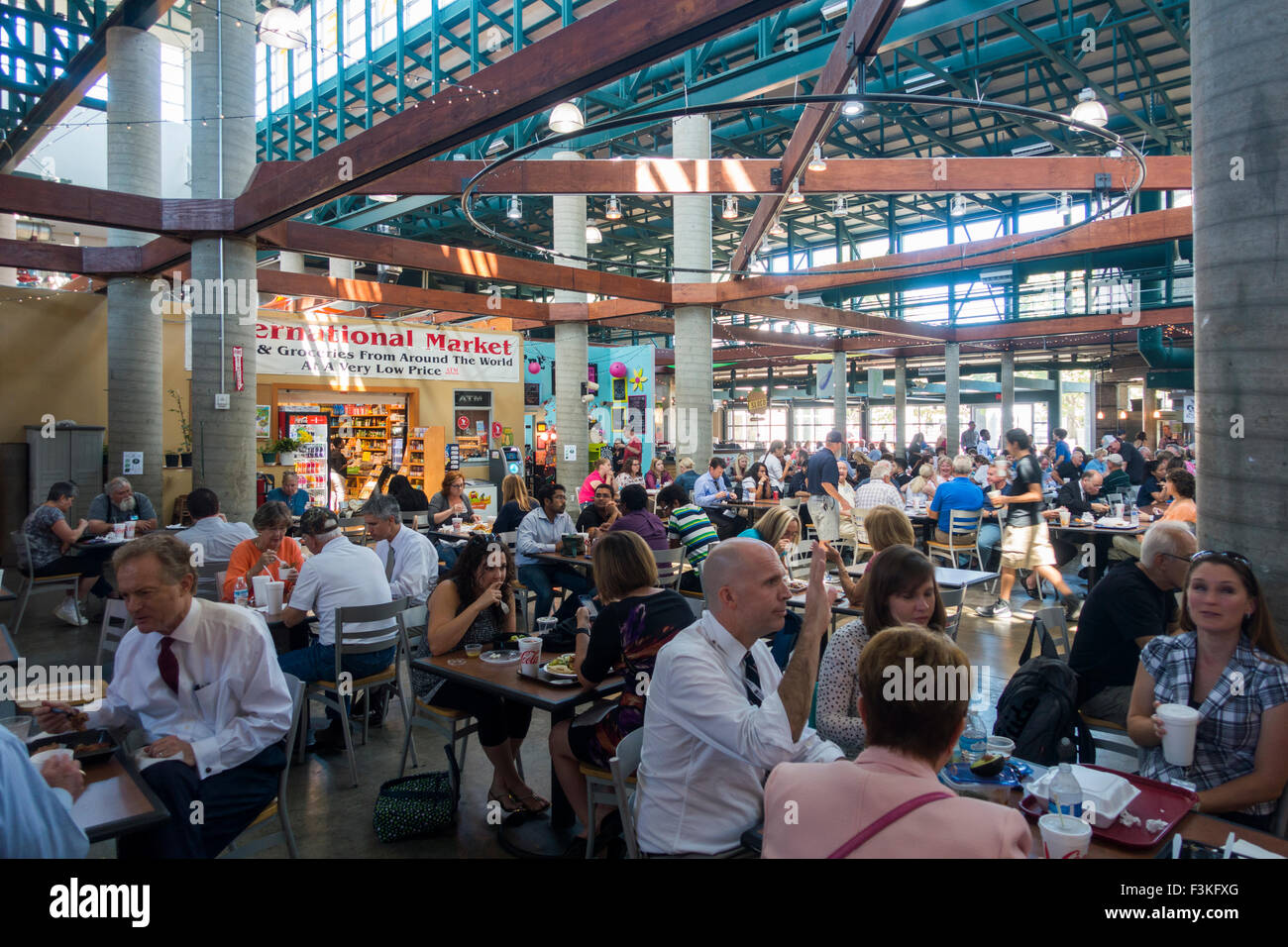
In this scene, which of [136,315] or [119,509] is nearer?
[119,509]

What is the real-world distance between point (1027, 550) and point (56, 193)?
9876 millimetres

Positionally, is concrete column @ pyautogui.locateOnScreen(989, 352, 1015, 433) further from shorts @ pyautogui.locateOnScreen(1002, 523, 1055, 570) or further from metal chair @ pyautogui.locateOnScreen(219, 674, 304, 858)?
metal chair @ pyautogui.locateOnScreen(219, 674, 304, 858)

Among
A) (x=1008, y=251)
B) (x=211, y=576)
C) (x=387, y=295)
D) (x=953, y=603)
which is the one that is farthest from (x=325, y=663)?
(x=1008, y=251)

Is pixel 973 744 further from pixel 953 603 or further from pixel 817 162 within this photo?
pixel 817 162

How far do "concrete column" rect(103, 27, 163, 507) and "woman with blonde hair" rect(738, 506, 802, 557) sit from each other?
8.65m

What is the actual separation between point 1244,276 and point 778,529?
285 cm

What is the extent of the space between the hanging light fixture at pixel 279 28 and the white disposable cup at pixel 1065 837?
8.31 meters

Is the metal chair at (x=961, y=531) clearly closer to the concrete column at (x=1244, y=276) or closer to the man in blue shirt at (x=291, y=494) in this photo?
the concrete column at (x=1244, y=276)

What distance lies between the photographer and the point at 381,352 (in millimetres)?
13516

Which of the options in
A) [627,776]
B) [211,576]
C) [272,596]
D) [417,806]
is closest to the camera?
[627,776]

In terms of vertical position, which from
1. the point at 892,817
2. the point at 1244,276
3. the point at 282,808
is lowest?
the point at 282,808
